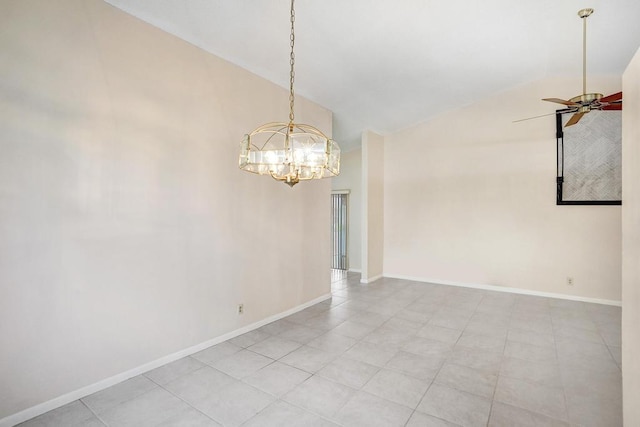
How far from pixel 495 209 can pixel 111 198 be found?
19.0 ft

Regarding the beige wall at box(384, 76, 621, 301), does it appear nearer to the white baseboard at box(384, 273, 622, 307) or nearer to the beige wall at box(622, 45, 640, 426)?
the white baseboard at box(384, 273, 622, 307)

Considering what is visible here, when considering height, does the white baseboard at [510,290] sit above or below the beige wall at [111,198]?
below

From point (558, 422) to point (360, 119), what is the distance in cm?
492

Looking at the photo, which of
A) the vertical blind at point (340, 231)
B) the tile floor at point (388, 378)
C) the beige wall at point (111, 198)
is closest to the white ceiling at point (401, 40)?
the beige wall at point (111, 198)

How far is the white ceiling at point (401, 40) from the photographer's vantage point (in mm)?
2867

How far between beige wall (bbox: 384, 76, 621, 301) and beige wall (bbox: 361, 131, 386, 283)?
20cm

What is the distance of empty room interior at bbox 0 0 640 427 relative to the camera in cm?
210

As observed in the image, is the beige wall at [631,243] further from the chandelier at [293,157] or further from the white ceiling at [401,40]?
the white ceiling at [401,40]

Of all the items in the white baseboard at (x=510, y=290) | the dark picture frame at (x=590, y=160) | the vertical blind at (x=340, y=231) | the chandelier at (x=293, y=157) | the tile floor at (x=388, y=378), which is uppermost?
the dark picture frame at (x=590, y=160)

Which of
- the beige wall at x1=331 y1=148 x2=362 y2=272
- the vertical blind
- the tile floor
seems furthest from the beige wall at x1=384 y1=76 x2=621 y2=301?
the vertical blind

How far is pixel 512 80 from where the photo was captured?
503cm

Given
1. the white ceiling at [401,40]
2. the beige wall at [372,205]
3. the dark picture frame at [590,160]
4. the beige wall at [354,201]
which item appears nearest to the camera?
the white ceiling at [401,40]

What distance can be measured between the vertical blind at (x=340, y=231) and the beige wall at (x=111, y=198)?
4133 mm

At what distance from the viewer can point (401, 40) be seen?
347 cm
